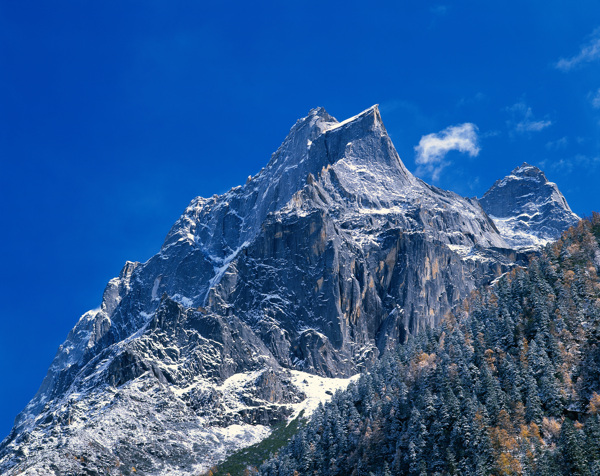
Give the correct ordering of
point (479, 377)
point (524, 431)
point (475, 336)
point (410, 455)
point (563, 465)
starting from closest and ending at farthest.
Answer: point (563, 465), point (524, 431), point (410, 455), point (479, 377), point (475, 336)

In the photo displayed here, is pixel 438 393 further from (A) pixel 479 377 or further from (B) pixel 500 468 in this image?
(B) pixel 500 468

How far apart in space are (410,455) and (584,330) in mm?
47639

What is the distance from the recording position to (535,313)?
18962cm

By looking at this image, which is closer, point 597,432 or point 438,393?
point 597,432

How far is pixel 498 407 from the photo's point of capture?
539 feet

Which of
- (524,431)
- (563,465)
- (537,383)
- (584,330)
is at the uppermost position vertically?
(584,330)

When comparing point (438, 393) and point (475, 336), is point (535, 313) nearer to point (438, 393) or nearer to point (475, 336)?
point (475, 336)

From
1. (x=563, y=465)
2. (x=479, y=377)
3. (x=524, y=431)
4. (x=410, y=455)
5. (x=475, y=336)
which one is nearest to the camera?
(x=563, y=465)

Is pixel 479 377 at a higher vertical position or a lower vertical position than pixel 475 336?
lower

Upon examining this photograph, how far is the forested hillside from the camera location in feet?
494

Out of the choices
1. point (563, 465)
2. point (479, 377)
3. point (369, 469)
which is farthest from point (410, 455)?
point (563, 465)

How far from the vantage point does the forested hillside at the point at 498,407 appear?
150500 millimetres

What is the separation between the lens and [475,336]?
641 ft

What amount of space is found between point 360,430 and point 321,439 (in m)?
12.9
